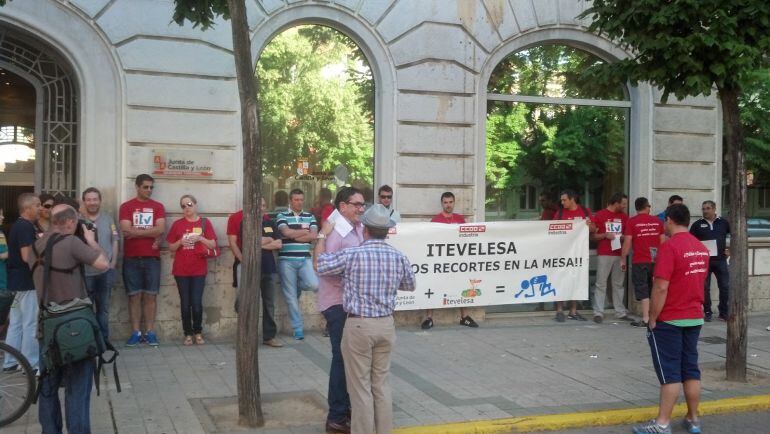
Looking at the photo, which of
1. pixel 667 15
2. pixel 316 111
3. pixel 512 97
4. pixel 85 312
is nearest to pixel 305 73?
pixel 316 111

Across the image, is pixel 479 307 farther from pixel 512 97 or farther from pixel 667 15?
pixel 667 15

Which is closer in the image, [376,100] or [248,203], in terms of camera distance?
[248,203]

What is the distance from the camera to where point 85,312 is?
5547 mm

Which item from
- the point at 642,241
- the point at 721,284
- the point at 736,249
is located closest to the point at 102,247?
the point at 736,249

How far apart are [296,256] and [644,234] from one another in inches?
205

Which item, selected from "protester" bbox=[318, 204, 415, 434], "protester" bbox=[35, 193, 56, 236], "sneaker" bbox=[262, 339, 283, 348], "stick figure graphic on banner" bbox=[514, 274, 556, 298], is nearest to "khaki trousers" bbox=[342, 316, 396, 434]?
"protester" bbox=[318, 204, 415, 434]

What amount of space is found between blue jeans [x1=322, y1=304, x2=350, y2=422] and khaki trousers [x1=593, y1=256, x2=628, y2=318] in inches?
270

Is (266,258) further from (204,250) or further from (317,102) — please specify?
(317,102)

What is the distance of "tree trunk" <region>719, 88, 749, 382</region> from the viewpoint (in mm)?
8312

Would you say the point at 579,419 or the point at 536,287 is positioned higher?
the point at 536,287

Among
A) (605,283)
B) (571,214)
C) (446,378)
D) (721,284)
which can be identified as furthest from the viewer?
(721,284)

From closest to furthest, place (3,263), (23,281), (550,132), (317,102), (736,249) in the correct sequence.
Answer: (23,281)
(736,249)
(3,263)
(317,102)
(550,132)

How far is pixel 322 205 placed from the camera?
448 inches

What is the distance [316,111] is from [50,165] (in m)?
3.56
